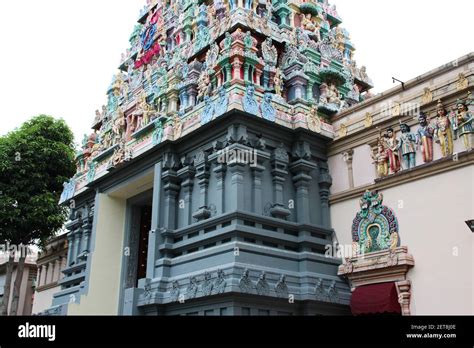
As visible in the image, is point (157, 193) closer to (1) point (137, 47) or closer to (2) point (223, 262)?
(2) point (223, 262)

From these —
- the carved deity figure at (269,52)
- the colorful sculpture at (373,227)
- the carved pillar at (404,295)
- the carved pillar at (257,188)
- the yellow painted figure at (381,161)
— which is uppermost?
the carved deity figure at (269,52)

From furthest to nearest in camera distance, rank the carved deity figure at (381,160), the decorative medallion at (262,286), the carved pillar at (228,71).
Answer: the carved pillar at (228,71) < the carved deity figure at (381,160) < the decorative medallion at (262,286)

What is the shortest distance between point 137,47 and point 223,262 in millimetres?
12454

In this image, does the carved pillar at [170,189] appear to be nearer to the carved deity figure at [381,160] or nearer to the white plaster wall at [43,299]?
the carved deity figure at [381,160]

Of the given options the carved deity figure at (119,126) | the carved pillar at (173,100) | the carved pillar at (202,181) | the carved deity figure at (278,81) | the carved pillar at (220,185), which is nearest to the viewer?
the carved pillar at (220,185)

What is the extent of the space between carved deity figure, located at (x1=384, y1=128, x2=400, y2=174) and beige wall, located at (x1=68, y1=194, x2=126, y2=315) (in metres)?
9.94

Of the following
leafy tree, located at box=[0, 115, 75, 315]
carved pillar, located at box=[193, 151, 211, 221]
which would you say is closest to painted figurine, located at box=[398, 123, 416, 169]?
carved pillar, located at box=[193, 151, 211, 221]

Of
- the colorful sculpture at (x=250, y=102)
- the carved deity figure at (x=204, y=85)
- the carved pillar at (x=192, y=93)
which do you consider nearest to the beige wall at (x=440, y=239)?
the colorful sculpture at (x=250, y=102)

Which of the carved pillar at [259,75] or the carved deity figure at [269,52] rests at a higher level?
the carved deity figure at [269,52]

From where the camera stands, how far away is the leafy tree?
25.0m

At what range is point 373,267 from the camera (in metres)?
14.3

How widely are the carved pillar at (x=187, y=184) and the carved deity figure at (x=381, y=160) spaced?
17.1 ft

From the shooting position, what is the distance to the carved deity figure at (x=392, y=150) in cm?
1484
